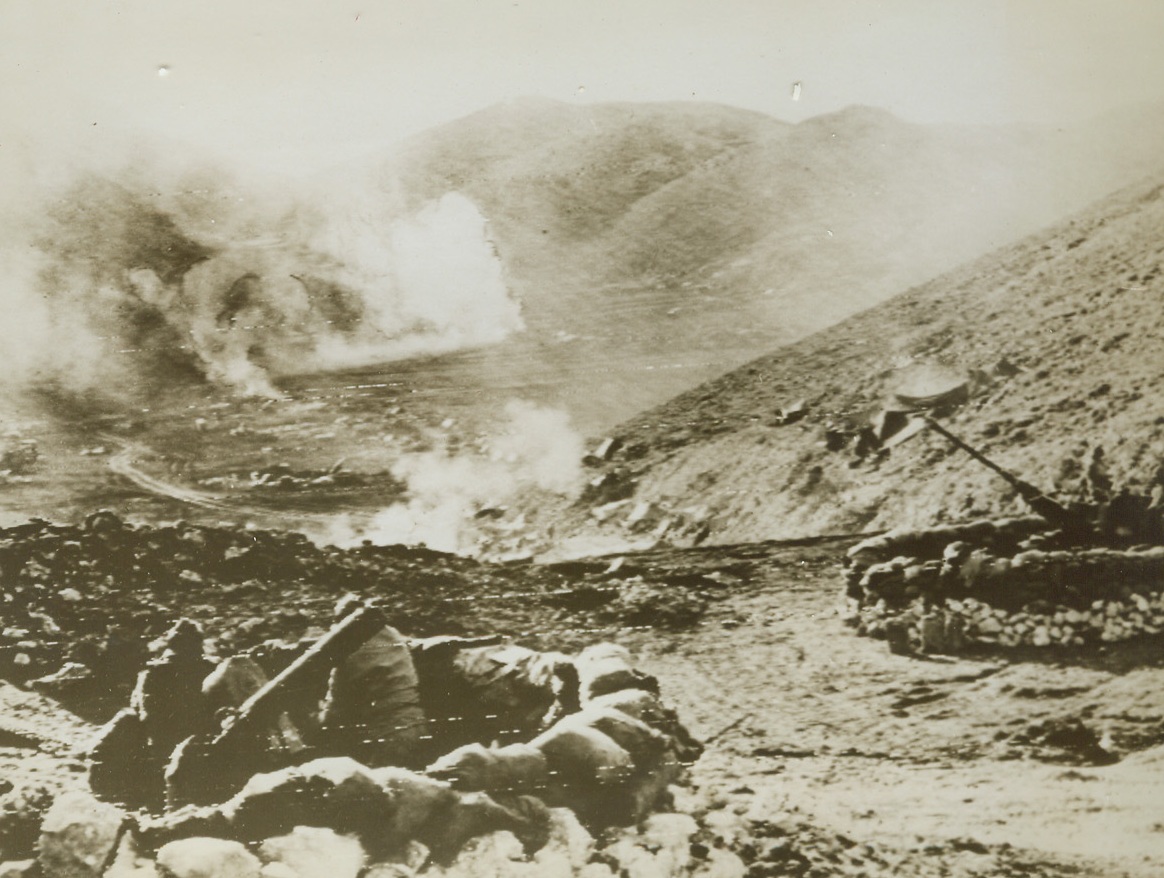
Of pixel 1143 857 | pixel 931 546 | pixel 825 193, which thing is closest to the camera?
pixel 1143 857

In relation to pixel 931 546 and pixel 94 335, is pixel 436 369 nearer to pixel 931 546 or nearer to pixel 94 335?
pixel 94 335

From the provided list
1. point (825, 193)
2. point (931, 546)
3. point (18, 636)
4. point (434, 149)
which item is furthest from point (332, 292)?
point (931, 546)

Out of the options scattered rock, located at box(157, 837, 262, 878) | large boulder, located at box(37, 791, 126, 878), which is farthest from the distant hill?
large boulder, located at box(37, 791, 126, 878)

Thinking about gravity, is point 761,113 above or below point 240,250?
above

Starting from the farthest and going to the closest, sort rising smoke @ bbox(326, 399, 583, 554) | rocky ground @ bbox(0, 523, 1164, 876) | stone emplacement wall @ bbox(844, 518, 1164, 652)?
1. rising smoke @ bbox(326, 399, 583, 554)
2. stone emplacement wall @ bbox(844, 518, 1164, 652)
3. rocky ground @ bbox(0, 523, 1164, 876)

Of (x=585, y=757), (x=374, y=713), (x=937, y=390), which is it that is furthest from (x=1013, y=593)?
(x=374, y=713)

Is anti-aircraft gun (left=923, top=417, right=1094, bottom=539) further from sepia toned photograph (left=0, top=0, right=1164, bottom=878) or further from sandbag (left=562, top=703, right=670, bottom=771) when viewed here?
sandbag (left=562, top=703, right=670, bottom=771)

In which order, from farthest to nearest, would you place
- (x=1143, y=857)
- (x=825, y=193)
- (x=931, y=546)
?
(x=825, y=193) < (x=931, y=546) < (x=1143, y=857)
